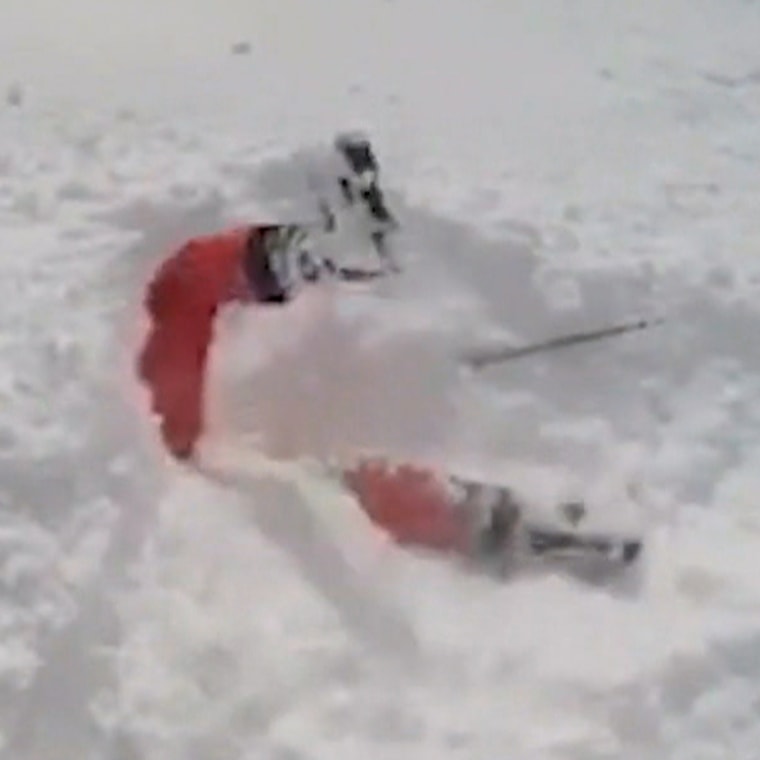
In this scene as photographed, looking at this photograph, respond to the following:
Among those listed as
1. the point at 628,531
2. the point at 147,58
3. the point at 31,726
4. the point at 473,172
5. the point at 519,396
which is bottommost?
the point at 31,726

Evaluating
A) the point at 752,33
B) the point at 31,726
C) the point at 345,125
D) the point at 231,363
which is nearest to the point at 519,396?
the point at 231,363

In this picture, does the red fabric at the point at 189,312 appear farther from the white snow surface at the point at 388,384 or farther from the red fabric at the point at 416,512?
the red fabric at the point at 416,512

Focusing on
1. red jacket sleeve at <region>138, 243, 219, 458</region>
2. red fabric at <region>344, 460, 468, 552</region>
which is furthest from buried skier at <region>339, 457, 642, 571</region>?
red jacket sleeve at <region>138, 243, 219, 458</region>

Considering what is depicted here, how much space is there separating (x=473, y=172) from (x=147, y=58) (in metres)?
0.41

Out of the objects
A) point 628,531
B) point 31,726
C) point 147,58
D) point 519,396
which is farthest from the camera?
point 147,58

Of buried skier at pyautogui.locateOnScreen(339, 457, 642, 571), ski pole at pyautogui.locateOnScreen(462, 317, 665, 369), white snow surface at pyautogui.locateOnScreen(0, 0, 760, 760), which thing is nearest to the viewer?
white snow surface at pyautogui.locateOnScreen(0, 0, 760, 760)

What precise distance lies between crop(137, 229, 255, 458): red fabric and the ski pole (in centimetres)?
24

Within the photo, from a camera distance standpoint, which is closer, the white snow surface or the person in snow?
the white snow surface

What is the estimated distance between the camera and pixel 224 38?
2230 mm

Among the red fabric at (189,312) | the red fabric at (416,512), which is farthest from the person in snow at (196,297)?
the red fabric at (416,512)

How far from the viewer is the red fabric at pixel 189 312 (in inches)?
67.9

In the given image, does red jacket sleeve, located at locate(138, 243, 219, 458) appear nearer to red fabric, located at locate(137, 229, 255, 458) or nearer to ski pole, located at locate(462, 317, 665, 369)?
red fabric, located at locate(137, 229, 255, 458)

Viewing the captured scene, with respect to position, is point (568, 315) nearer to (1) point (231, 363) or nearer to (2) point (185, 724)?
(1) point (231, 363)

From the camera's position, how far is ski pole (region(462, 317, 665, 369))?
184 cm
